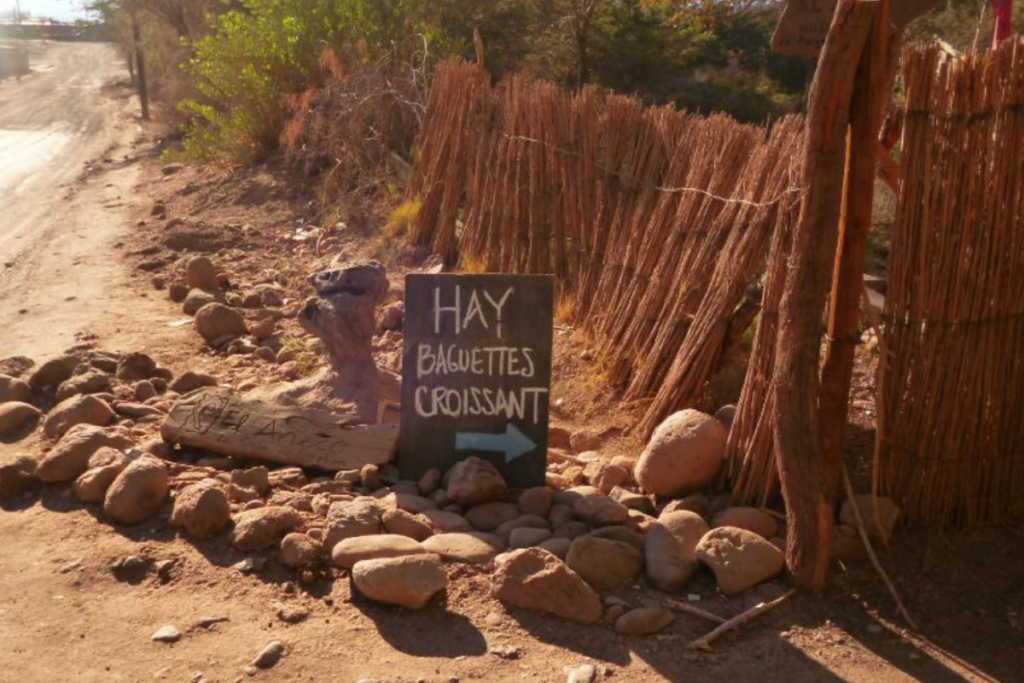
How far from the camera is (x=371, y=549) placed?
4.23 m

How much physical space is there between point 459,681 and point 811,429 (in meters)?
1.43

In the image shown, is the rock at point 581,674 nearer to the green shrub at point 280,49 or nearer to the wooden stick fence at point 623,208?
the wooden stick fence at point 623,208

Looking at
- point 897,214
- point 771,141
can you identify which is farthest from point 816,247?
point 771,141

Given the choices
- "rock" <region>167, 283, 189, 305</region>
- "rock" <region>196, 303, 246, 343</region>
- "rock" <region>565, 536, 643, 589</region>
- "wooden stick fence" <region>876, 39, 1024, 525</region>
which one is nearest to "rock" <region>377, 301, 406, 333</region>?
"rock" <region>196, 303, 246, 343</region>

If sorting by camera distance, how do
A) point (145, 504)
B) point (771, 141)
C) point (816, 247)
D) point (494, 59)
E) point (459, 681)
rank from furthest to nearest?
point (494, 59) < point (771, 141) < point (145, 504) < point (816, 247) < point (459, 681)

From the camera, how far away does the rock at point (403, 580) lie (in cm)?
402

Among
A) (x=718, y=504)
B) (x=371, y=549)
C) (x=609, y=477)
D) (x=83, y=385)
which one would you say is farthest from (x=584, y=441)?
(x=83, y=385)

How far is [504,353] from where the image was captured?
4.97 meters

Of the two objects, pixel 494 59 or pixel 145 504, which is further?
pixel 494 59

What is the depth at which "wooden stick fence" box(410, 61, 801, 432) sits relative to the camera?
17.3ft

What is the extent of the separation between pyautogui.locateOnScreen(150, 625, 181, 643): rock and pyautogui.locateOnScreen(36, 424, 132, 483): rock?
130 cm

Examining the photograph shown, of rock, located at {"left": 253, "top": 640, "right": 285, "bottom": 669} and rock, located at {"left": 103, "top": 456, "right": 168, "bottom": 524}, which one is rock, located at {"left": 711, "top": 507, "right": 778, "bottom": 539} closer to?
rock, located at {"left": 253, "top": 640, "right": 285, "bottom": 669}

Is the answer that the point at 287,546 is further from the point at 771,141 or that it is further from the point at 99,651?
the point at 771,141

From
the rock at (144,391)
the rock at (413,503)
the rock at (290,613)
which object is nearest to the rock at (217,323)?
the rock at (144,391)
